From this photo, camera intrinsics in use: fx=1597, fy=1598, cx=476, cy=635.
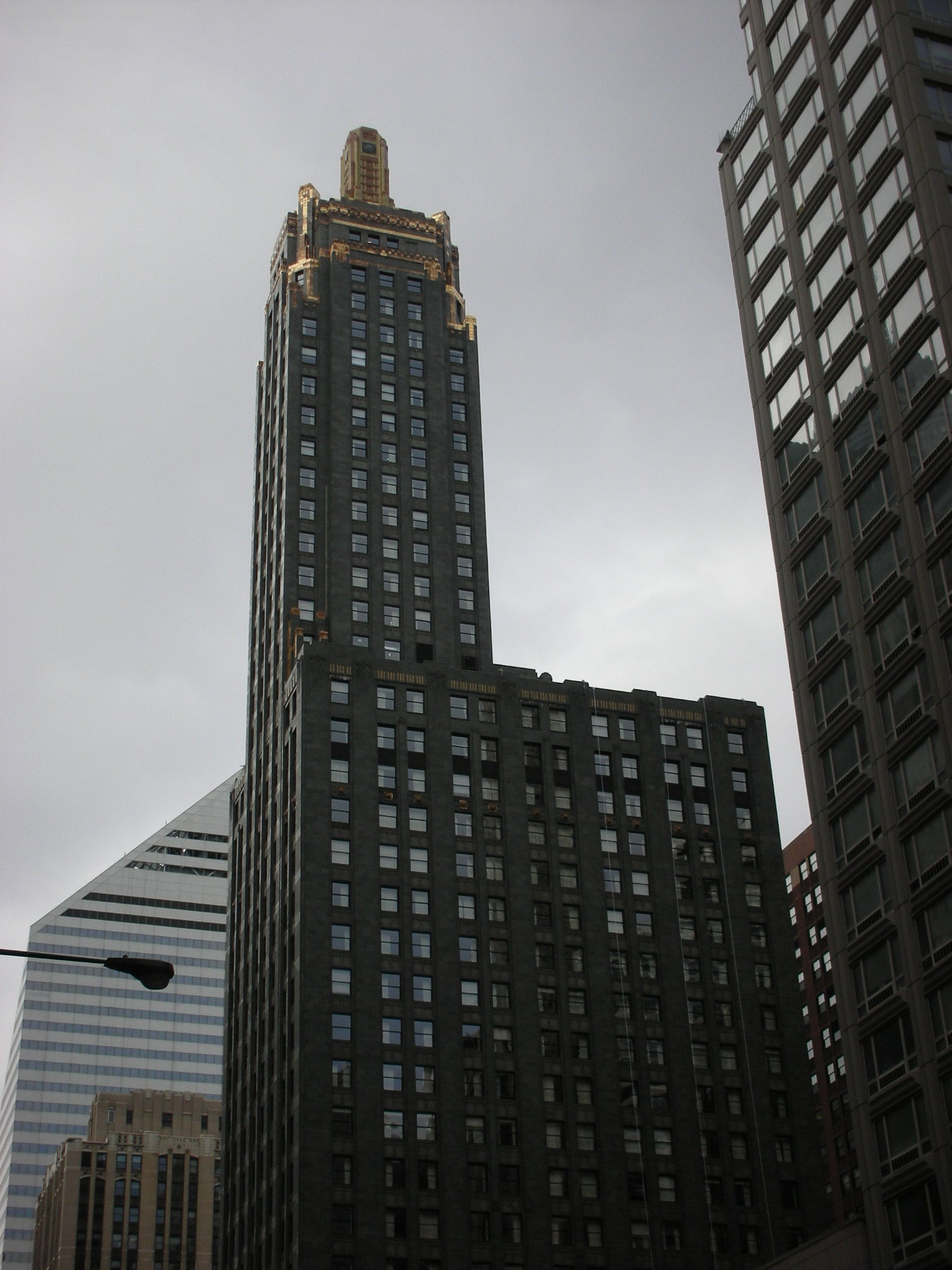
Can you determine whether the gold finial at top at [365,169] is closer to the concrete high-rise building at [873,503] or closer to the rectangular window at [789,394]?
the concrete high-rise building at [873,503]

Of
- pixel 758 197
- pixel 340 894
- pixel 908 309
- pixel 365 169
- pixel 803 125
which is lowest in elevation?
pixel 340 894

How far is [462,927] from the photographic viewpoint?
113 m

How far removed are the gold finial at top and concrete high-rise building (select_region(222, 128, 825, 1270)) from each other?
2338cm

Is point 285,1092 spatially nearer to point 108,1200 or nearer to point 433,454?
point 433,454

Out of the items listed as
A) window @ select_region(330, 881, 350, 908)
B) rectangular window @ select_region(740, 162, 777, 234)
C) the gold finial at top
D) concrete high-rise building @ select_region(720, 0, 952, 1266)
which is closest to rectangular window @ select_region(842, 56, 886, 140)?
concrete high-rise building @ select_region(720, 0, 952, 1266)

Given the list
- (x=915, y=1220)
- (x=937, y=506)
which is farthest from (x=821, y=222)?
(x=915, y=1220)

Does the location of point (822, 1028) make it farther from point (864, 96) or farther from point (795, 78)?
point (864, 96)

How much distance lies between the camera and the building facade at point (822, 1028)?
132 meters

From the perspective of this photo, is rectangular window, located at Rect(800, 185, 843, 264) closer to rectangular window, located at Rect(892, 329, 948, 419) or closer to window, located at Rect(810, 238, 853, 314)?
window, located at Rect(810, 238, 853, 314)

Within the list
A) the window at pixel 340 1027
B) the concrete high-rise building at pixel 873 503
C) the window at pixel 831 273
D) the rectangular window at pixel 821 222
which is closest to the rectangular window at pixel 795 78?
the concrete high-rise building at pixel 873 503

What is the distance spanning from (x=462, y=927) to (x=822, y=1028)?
45.2 meters

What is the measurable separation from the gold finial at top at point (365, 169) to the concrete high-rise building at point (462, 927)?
23381mm

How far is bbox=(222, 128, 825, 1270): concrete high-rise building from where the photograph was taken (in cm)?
10338

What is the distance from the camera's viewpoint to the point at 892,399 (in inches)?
2511
